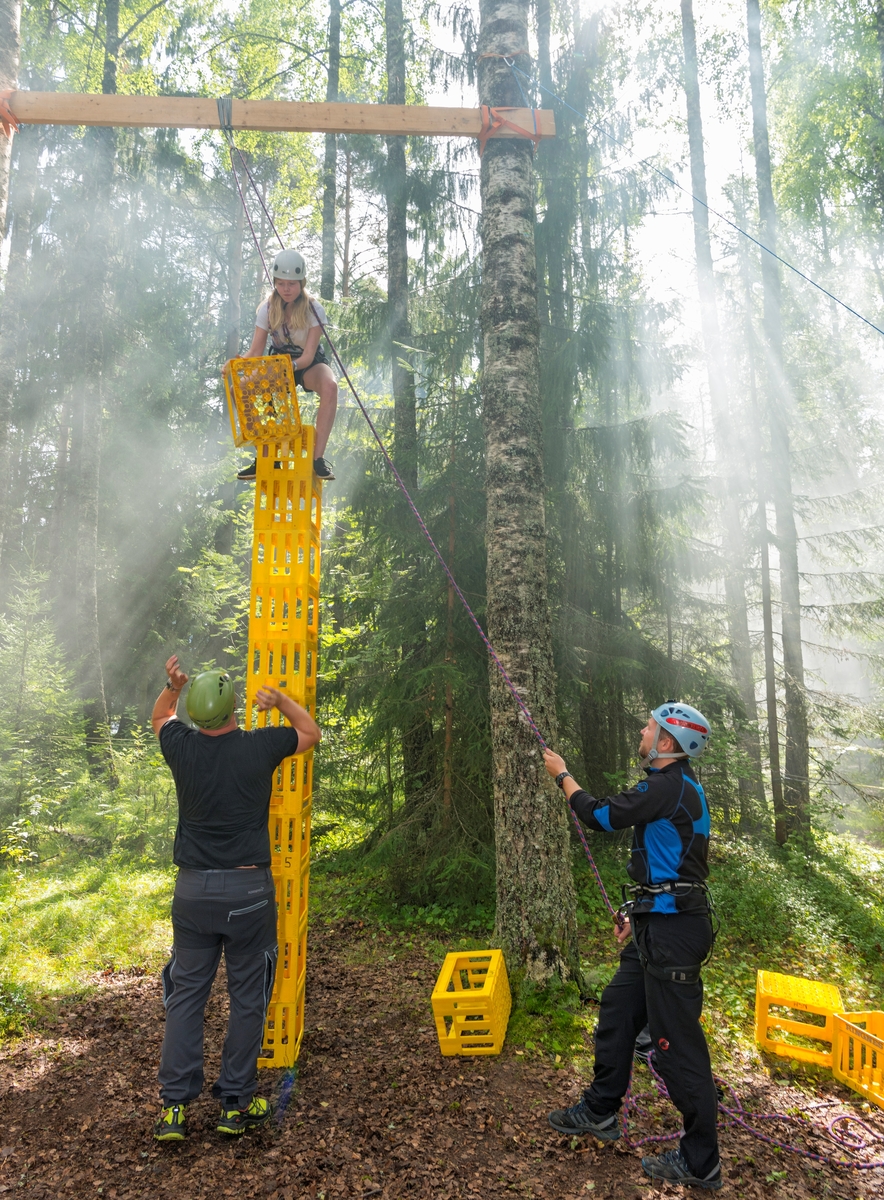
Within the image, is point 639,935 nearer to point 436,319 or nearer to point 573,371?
point 573,371

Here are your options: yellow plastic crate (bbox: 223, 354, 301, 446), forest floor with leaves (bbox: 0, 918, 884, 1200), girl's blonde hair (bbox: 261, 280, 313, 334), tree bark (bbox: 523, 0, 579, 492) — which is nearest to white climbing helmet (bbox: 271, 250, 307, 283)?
girl's blonde hair (bbox: 261, 280, 313, 334)

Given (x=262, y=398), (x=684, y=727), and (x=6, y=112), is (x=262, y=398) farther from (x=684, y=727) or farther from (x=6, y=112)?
(x=6, y=112)

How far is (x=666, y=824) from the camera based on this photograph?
3.29 metres

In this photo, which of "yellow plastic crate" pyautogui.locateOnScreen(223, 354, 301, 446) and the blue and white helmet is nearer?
the blue and white helmet

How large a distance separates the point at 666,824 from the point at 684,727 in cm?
46

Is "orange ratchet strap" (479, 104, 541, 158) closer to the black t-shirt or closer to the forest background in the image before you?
the forest background

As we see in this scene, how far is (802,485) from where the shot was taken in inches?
571

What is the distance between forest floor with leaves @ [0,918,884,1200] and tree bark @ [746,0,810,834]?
21.7ft

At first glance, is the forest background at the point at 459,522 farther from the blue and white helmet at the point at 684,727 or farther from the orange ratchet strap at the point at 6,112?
the orange ratchet strap at the point at 6,112

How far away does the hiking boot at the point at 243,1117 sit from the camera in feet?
11.2

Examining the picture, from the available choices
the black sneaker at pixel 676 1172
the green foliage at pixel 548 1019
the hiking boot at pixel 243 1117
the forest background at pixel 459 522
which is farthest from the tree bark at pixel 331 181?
the black sneaker at pixel 676 1172

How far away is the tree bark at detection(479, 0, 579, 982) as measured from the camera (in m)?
4.79

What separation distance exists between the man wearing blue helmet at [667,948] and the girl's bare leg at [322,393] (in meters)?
2.69

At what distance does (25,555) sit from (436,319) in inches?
526
